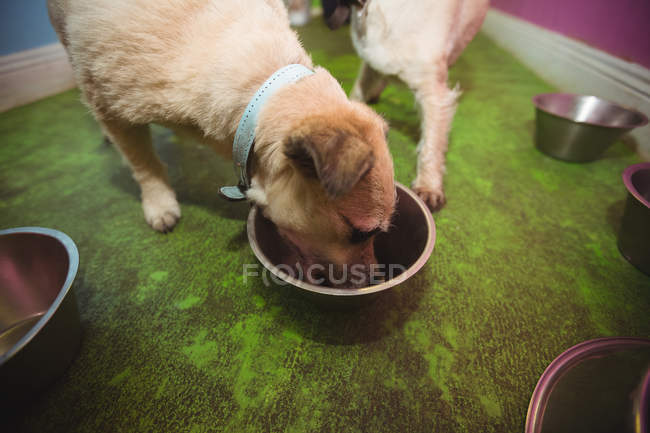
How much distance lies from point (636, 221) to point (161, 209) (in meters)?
2.64

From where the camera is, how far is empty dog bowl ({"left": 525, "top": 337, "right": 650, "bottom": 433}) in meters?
0.75

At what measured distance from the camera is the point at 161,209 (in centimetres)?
185

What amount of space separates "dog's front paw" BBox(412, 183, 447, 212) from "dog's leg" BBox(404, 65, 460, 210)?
0.03 metres

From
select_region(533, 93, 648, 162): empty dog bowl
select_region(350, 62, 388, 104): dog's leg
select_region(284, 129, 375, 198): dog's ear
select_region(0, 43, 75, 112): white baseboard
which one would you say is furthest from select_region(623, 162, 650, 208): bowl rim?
select_region(0, 43, 75, 112): white baseboard

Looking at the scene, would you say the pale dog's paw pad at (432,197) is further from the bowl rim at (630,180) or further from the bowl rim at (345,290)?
the bowl rim at (630,180)

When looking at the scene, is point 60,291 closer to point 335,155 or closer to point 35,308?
point 35,308

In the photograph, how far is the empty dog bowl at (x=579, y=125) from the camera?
2.14m

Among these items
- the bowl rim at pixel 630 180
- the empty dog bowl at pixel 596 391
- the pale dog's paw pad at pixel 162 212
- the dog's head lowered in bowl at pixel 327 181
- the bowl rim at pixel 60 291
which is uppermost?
the dog's head lowered in bowl at pixel 327 181

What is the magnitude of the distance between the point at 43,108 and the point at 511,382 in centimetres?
449

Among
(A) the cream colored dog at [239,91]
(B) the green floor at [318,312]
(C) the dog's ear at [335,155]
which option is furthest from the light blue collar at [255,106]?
(B) the green floor at [318,312]

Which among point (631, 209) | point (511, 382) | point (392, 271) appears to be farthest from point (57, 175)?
point (631, 209)

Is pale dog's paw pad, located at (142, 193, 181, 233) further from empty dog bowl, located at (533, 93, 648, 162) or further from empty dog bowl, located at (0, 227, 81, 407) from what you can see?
empty dog bowl, located at (533, 93, 648, 162)

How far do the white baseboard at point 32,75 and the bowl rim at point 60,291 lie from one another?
2.78 metres

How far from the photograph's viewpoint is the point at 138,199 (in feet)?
6.77
